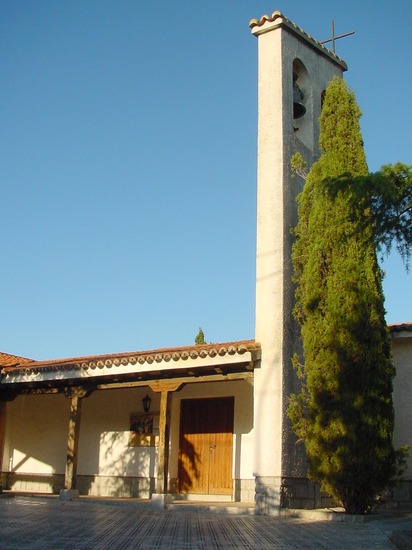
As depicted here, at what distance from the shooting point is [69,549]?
7.05 m

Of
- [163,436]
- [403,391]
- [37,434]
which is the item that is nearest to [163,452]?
[163,436]

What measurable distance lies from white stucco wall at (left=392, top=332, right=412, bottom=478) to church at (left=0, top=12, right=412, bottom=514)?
23 millimetres

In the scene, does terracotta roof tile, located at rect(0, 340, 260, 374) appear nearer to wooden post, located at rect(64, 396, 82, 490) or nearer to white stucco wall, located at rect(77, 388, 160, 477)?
wooden post, located at rect(64, 396, 82, 490)

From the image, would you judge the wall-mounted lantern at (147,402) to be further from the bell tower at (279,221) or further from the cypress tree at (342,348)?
the cypress tree at (342,348)

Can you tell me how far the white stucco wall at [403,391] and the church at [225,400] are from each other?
0.07 feet

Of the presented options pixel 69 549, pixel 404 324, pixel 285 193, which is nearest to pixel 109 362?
pixel 285 193

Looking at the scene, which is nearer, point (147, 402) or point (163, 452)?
point (163, 452)

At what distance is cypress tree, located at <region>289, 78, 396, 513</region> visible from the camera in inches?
419

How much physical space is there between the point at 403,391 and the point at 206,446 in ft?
15.1

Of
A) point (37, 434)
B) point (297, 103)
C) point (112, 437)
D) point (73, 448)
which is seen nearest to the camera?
point (297, 103)

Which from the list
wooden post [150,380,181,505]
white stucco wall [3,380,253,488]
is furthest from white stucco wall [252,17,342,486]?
white stucco wall [3,380,253,488]

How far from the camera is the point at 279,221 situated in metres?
12.9

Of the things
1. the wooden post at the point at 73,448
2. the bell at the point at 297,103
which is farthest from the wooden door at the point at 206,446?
the bell at the point at 297,103

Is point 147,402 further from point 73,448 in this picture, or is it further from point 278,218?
point 278,218
